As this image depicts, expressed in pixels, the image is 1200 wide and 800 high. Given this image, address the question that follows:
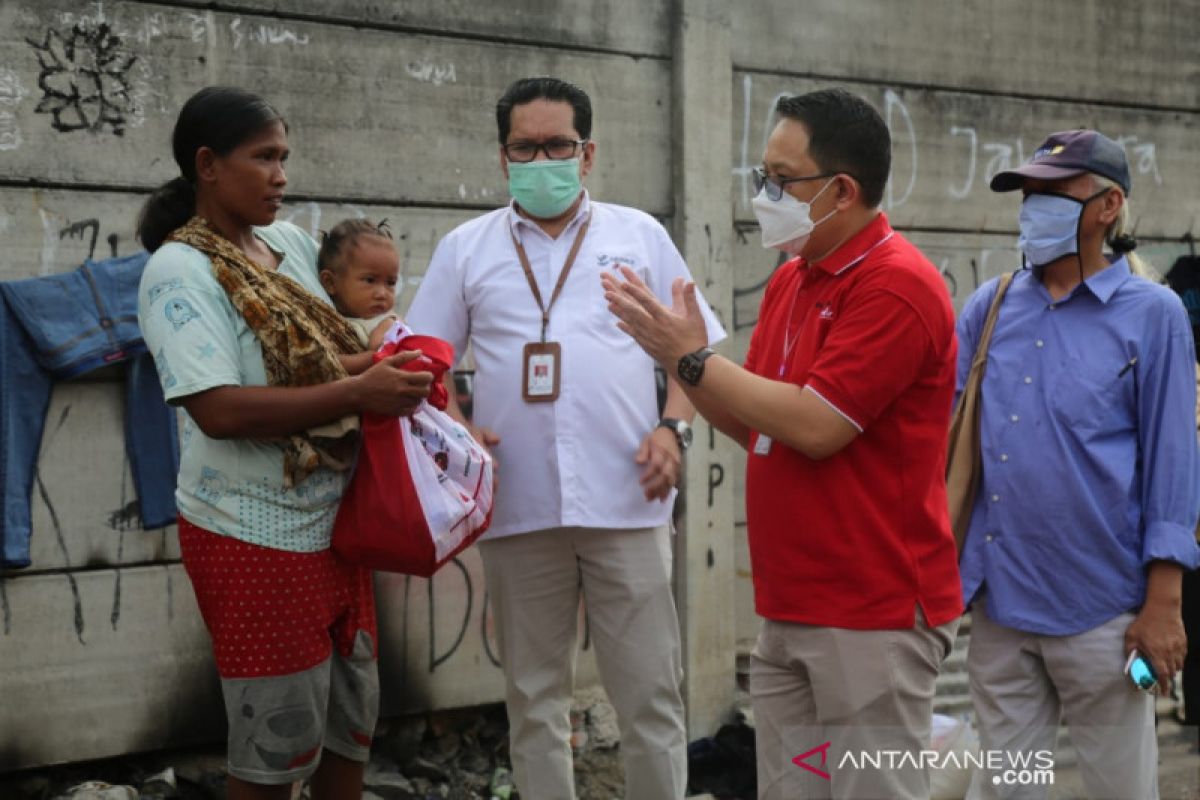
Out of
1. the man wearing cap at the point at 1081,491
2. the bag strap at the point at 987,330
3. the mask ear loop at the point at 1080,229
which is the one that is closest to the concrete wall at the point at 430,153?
the bag strap at the point at 987,330

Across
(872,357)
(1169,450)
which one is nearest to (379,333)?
(872,357)

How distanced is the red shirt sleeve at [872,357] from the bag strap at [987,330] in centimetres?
100

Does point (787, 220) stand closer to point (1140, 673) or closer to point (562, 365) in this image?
point (562, 365)

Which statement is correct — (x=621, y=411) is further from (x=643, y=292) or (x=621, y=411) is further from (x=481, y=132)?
(x=481, y=132)

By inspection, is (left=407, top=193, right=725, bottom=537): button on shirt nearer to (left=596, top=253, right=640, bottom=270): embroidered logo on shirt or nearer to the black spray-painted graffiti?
(left=596, top=253, right=640, bottom=270): embroidered logo on shirt

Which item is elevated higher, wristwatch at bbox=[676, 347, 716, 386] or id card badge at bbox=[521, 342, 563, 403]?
wristwatch at bbox=[676, 347, 716, 386]

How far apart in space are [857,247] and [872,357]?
0.99 ft

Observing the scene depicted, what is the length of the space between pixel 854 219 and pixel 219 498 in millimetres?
1489

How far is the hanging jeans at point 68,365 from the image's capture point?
13.4 feet

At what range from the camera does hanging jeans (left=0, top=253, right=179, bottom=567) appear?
13.4 ft

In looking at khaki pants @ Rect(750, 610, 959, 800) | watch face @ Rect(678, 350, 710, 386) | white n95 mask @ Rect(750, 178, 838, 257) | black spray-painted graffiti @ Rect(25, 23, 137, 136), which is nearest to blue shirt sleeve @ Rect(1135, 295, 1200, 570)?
khaki pants @ Rect(750, 610, 959, 800)

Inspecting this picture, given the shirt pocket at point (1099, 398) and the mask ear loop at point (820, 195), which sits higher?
the mask ear loop at point (820, 195)

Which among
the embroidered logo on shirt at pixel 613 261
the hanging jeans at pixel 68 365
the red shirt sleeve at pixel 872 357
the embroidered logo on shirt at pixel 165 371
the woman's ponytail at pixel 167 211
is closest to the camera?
the red shirt sleeve at pixel 872 357

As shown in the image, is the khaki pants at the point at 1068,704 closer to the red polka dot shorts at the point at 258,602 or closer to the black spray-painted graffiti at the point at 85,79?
the red polka dot shorts at the point at 258,602
